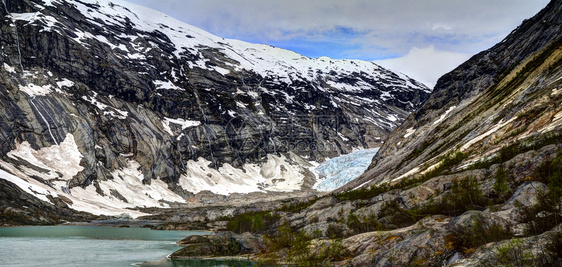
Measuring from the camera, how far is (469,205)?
36.2 meters

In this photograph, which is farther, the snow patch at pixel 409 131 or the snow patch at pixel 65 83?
the snow patch at pixel 65 83

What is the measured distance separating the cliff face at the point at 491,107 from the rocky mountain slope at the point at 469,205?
342mm

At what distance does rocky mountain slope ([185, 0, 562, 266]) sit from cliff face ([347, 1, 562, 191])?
1.12 ft

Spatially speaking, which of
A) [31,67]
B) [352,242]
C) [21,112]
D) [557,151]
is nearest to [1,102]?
[21,112]

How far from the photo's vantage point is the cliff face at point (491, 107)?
5019 centimetres

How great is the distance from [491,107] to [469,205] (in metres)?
43.0

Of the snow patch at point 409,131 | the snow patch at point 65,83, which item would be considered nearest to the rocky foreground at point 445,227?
the snow patch at point 409,131

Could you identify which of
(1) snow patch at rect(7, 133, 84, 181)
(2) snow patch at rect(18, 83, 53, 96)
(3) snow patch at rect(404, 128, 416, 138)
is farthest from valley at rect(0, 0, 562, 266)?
(2) snow patch at rect(18, 83, 53, 96)

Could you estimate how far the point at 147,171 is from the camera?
188 metres

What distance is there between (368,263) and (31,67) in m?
198

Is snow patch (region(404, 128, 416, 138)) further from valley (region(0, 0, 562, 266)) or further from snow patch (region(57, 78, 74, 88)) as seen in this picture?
snow patch (region(57, 78, 74, 88))

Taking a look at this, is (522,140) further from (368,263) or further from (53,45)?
(53,45)

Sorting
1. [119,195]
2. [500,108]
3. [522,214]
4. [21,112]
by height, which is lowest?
[119,195]

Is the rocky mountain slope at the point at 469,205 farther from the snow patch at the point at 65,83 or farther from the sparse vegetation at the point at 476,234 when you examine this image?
the snow patch at the point at 65,83
